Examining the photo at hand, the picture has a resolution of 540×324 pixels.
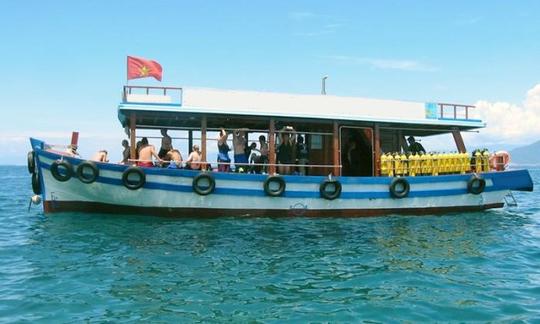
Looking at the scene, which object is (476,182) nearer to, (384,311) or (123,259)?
(384,311)

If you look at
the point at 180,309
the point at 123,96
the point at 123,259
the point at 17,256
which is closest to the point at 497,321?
the point at 180,309

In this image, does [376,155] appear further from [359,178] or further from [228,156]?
[228,156]

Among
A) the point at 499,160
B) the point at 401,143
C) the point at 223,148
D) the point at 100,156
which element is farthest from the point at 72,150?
the point at 499,160

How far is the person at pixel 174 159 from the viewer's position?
12422 millimetres

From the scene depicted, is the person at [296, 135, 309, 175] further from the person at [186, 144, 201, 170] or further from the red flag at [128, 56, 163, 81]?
the red flag at [128, 56, 163, 81]

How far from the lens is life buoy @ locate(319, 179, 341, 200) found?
12719mm

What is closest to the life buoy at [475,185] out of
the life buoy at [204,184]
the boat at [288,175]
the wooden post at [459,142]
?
the boat at [288,175]

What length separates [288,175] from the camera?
41.6 ft

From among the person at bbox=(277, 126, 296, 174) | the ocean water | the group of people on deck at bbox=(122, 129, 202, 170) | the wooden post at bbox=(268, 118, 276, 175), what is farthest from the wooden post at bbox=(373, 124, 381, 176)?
the group of people on deck at bbox=(122, 129, 202, 170)

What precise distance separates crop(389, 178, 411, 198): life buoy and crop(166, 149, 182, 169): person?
5.73m

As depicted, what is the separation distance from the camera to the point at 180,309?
5793 millimetres

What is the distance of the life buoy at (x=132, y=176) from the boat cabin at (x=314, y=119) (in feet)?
2.78

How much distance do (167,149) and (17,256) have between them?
5.66 metres

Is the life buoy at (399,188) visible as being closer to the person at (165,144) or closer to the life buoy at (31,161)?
the person at (165,144)
